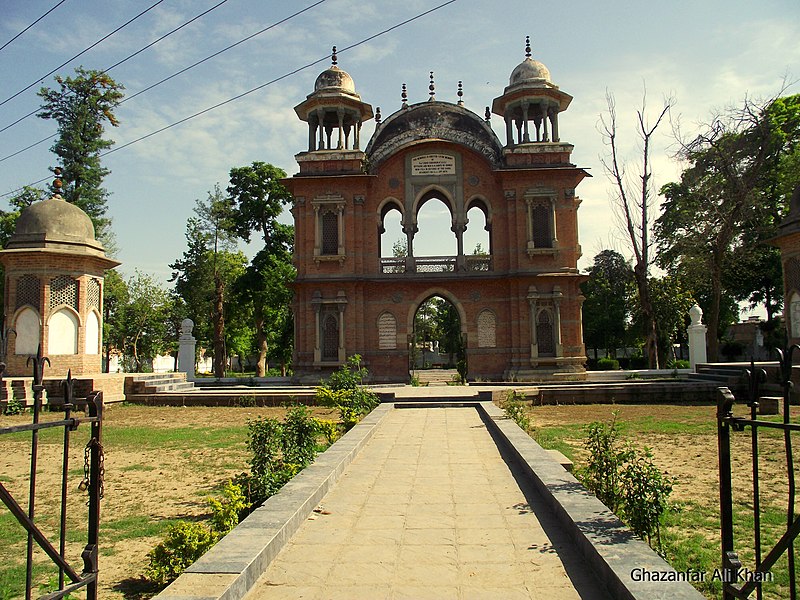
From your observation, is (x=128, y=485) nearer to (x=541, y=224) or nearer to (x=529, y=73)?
(x=541, y=224)

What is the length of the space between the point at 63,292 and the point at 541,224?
16520 mm

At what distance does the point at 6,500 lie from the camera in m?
2.75

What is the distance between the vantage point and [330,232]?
976 inches

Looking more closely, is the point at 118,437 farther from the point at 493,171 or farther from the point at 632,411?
the point at 493,171

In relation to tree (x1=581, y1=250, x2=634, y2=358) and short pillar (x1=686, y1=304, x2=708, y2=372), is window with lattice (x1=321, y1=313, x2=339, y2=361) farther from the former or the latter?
tree (x1=581, y1=250, x2=634, y2=358)

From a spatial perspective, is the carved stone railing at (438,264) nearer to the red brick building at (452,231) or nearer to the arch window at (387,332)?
the red brick building at (452,231)

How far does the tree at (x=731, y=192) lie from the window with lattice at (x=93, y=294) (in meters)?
22.7

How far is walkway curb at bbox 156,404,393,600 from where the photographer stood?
3.51 meters

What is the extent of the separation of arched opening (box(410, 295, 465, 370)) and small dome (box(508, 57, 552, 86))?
67.5 ft

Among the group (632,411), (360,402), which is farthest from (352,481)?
(632,411)

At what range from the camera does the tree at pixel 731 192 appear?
2619 centimetres

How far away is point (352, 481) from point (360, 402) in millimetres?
5886

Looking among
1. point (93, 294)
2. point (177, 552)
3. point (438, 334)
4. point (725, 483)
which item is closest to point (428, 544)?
point (177, 552)

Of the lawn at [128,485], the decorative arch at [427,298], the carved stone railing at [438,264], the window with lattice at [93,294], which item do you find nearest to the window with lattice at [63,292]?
the window with lattice at [93,294]
